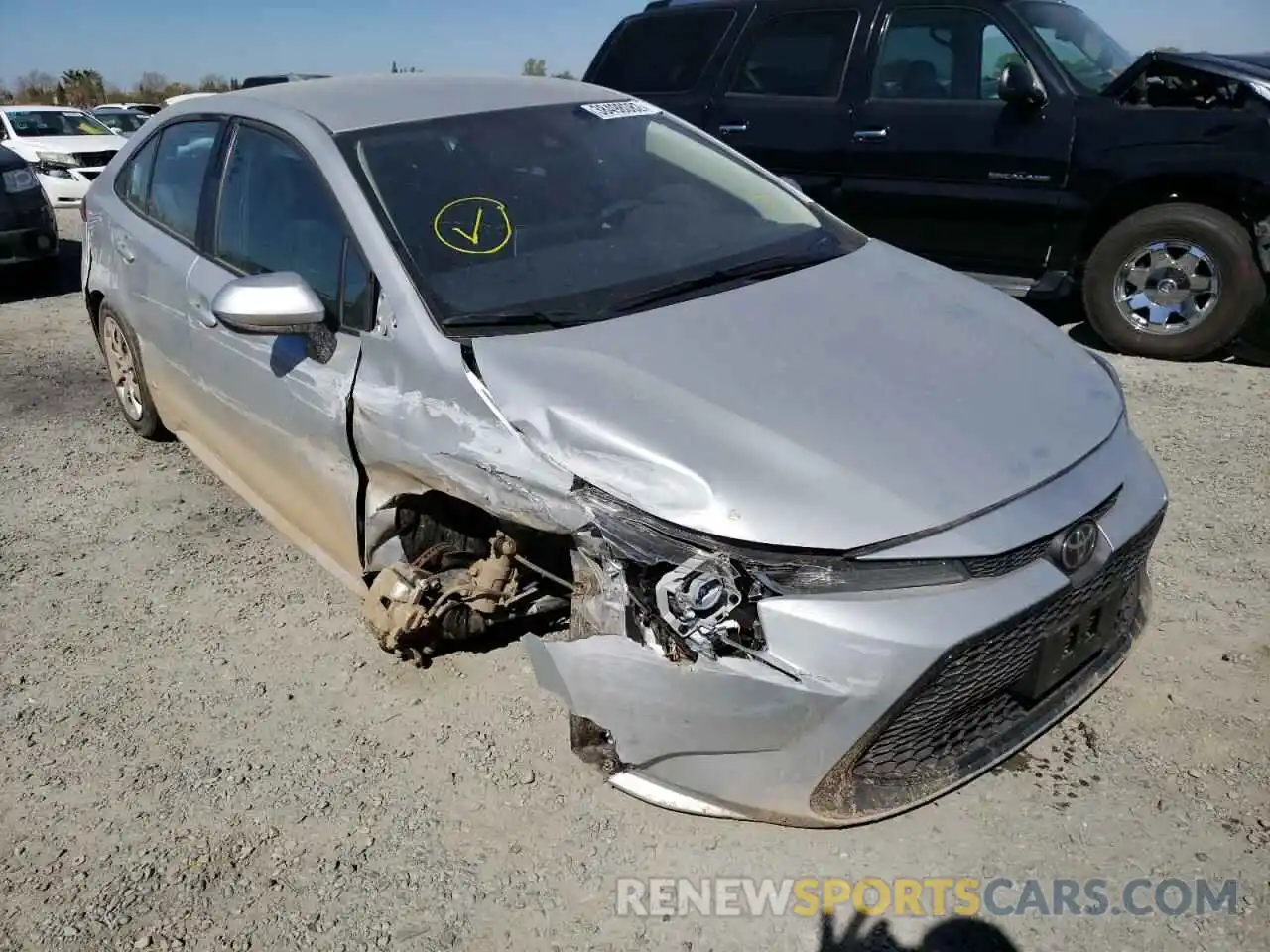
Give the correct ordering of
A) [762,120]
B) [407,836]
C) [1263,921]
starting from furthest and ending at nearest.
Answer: [762,120] → [407,836] → [1263,921]

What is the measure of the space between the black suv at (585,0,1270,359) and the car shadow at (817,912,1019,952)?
4.16m

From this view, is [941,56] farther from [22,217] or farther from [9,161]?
[9,161]

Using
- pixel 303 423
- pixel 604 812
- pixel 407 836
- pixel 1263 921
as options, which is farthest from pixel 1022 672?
pixel 303 423

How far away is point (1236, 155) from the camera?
198 inches

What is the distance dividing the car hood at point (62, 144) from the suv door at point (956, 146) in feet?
30.5

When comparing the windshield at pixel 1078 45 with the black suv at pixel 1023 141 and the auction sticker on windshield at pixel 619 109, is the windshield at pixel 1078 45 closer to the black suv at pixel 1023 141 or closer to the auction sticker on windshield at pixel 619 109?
the black suv at pixel 1023 141

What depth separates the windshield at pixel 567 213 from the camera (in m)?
2.69

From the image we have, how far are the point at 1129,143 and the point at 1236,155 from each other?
503 millimetres

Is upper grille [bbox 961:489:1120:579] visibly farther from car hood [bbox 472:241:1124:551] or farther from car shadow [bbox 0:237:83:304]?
car shadow [bbox 0:237:83:304]

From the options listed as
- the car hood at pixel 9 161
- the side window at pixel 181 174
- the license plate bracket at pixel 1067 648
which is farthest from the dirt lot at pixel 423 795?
the car hood at pixel 9 161

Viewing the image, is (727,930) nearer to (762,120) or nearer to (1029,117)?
(1029,117)

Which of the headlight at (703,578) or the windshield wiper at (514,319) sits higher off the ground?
the windshield wiper at (514,319)

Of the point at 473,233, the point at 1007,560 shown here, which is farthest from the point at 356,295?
the point at 1007,560

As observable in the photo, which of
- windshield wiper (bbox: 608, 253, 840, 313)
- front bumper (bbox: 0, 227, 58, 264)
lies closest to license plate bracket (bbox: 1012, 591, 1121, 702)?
windshield wiper (bbox: 608, 253, 840, 313)
